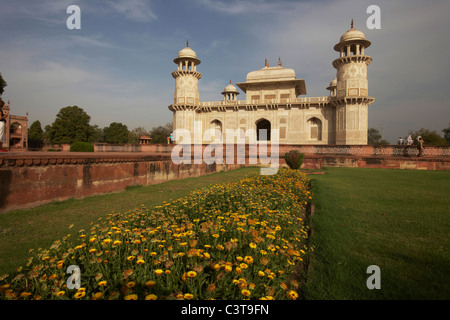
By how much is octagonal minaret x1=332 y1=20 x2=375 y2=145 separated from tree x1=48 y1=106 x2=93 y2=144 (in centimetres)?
Result: 3152

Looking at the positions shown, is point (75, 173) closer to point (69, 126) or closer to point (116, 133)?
point (69, 126)

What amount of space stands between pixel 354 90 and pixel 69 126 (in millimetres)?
33510

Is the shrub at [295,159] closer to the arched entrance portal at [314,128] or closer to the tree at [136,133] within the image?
the arched entrance portal at [314,128]

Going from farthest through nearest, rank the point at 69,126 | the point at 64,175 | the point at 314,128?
the point at 69,126, the point at 314,128, the point at 64,175

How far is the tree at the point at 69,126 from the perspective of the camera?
31578 mm

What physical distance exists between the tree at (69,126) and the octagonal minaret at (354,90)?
1241 inches

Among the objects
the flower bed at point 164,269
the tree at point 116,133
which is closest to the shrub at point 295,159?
the flower bed at point 164,269

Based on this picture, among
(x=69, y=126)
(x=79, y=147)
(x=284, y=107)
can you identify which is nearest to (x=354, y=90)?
(x=284, y=107)

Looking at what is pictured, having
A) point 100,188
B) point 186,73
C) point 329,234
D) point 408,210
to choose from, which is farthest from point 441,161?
point 186,73

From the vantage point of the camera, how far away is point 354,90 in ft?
72.1

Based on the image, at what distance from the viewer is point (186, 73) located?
86.7ft

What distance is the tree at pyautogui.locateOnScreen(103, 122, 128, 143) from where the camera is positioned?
43.7 m
